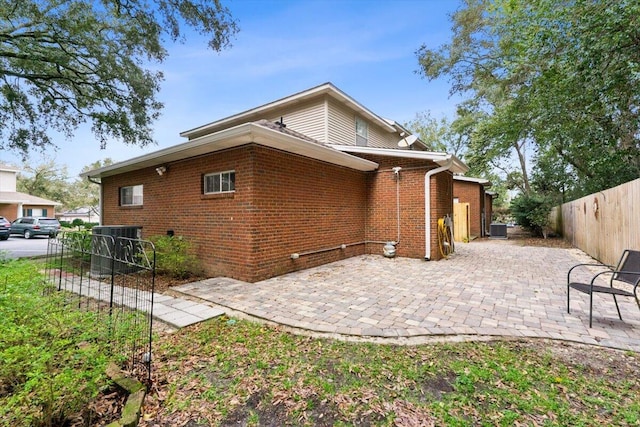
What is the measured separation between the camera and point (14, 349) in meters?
2.00

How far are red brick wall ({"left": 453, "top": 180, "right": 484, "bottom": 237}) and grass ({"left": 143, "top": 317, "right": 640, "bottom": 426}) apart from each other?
1479 centimetres

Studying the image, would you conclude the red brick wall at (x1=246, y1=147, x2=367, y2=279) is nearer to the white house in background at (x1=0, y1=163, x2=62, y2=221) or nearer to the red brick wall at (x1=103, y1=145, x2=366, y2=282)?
the red brick wall at (x1=103, y1=145, x2=366, y2=282)

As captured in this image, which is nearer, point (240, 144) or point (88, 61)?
point (240, 144)

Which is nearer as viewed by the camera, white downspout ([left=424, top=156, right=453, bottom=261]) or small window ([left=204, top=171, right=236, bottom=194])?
small window ([left=204, top=171, right=236, bottom=194])

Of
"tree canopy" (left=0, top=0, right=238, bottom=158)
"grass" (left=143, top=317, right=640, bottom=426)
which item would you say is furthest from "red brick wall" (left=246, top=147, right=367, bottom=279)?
"tree canopy" (left=0, top=0, right=238, bottom=158)

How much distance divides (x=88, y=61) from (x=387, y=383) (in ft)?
46.0

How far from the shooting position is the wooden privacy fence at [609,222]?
6.20 metres

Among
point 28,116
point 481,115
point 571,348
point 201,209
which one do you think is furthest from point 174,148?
point 481,115

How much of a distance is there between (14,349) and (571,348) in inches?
203

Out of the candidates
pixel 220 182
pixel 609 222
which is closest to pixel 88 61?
pixel 220 182

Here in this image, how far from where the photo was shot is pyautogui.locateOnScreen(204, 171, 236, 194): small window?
6371 mm

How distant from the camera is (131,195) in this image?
369 inches

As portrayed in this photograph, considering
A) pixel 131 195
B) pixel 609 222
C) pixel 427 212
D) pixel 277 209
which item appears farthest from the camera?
pixel 131 195

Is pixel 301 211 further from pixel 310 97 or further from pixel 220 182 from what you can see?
pixel 310 97
